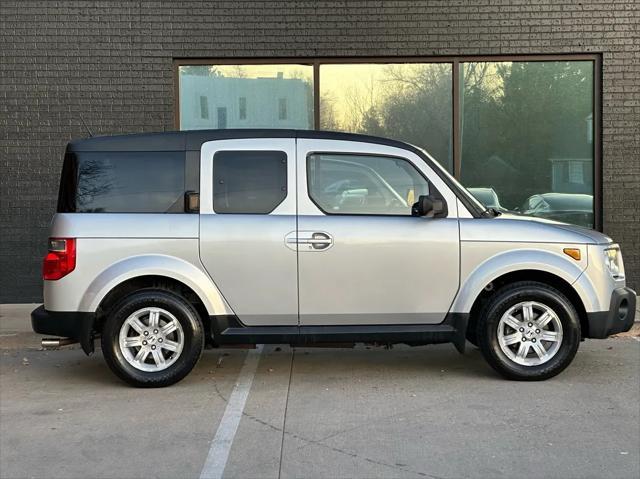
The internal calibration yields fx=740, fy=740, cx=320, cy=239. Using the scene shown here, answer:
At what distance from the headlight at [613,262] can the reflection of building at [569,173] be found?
4188 millimetres

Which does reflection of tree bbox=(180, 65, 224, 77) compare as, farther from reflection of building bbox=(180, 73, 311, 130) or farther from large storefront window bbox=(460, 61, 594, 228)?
large storefront window bbox=(460, 61, 594, 228)

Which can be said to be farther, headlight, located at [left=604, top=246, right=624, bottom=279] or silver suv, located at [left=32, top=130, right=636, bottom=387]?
headlight, located at [left=604, top=246, right=624, bottom=279]

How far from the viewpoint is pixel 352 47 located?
33.3ft

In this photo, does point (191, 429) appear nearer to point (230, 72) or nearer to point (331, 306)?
point (331, 306)

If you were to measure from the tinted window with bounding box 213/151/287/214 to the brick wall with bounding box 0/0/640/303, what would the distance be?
442 cm

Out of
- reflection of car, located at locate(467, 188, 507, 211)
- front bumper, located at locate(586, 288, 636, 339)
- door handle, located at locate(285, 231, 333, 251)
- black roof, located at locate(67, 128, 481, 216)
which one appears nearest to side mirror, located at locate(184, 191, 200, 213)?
black roof, located at locate(67, 128, 481, 216)

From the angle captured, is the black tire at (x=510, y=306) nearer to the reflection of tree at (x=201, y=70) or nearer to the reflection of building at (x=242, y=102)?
the reflection of building at (x=242, y=102)

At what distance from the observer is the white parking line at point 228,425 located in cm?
435

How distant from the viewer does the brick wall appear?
10031mm

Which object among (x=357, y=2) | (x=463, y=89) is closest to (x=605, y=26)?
(x=463, y=89)

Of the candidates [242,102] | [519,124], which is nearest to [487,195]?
[519,124]

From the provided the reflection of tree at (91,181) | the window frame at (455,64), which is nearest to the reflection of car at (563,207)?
the window frame at (455,64)

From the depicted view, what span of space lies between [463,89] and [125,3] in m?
4.80

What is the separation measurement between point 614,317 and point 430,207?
182 cm
